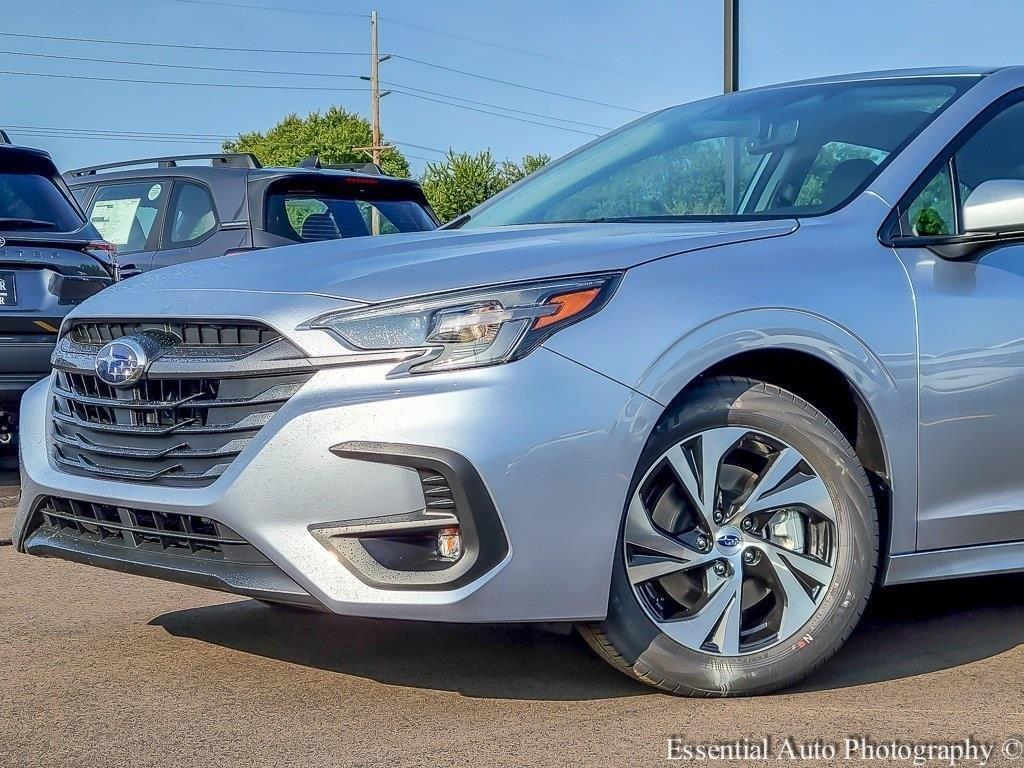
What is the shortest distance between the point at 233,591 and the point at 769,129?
7.78 ft

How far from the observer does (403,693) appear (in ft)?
11.9

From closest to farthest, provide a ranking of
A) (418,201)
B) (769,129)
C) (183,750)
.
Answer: (183,750) < (769,129) < (418,201)

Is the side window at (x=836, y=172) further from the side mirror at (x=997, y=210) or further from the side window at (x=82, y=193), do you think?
the side window at (x=82, y=193)

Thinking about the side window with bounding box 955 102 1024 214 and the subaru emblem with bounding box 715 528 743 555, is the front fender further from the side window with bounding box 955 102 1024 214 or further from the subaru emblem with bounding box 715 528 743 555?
the side window with bounding box 955 102 1024 214

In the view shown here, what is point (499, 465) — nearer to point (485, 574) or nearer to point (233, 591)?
point (485, 574)

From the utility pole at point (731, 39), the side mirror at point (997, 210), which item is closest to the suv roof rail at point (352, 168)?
the utility pole at point (731, 39)

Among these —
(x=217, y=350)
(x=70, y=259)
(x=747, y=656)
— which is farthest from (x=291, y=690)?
(x=70, y=259)

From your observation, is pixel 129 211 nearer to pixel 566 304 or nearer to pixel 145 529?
pixel 145 529

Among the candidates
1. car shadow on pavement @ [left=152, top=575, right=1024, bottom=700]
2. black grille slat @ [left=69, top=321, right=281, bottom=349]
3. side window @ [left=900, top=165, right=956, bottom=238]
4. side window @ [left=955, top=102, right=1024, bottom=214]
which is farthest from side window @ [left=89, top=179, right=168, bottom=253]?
side window @ [left=900, top=165, right=956, bottom=238]

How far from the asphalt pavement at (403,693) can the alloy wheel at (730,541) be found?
0.20 metres

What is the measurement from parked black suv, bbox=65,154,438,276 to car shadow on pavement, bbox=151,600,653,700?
4810 mm

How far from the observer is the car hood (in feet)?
11.2

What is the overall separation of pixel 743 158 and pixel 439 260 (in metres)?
1.48

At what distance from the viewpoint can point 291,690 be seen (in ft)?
12.0
